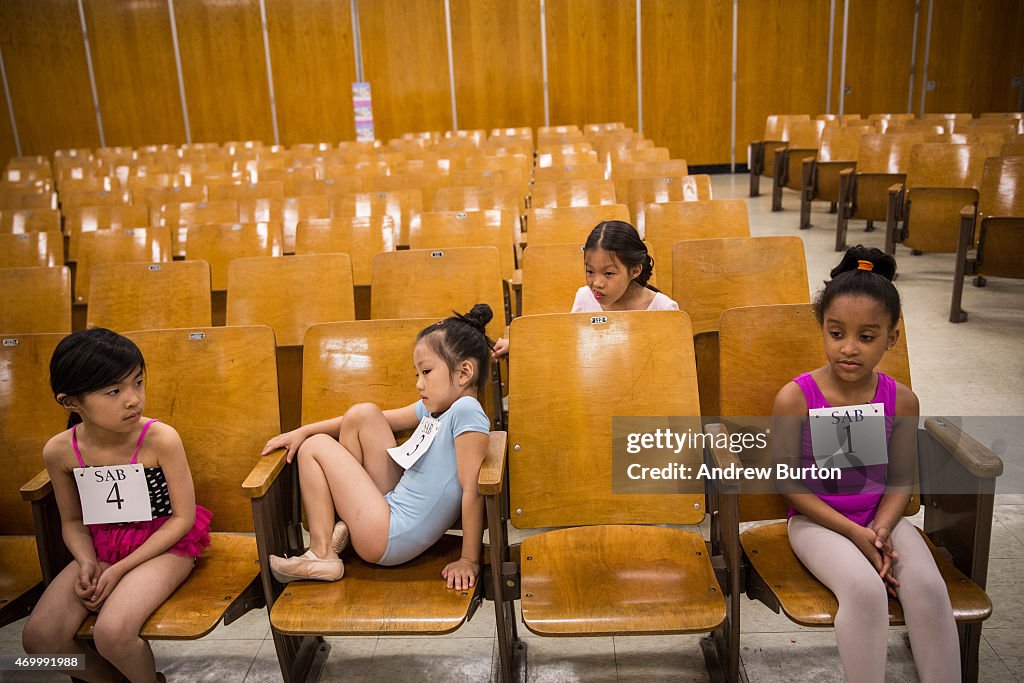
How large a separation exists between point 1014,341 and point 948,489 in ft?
8.46

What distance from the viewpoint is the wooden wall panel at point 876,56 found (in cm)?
1070

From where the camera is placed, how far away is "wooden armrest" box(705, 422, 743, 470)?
160cm

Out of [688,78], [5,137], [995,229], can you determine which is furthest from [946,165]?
[5,137]

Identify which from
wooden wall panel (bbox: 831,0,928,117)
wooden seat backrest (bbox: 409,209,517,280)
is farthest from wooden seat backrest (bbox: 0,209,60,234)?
wooden wall panel (bbox: 831,0,928,117)

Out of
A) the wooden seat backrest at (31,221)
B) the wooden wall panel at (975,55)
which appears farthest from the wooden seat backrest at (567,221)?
the wooden wall panel at (975,55)

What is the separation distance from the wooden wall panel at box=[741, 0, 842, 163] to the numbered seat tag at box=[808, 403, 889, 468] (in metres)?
10.3

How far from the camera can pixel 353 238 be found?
139 inches

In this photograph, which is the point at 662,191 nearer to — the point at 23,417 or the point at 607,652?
the point at 607,652

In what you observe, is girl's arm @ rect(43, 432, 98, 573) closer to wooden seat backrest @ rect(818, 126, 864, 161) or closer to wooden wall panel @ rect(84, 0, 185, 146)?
wooden seat backrest @ rect(818, 126, 864, 161)

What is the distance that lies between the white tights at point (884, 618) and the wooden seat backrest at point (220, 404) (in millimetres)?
1346

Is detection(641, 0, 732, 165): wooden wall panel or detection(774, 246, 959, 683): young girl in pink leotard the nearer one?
detection(774, 246, 959, 683): young girl in pink leotard

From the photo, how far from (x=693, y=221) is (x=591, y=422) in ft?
5.75

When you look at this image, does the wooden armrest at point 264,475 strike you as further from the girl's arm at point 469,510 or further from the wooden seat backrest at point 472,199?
the wooden seat backrest at point 472,199

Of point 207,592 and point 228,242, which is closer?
point 207,592
